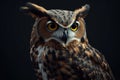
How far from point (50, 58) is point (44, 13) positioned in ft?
0.61

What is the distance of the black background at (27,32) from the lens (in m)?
2.04

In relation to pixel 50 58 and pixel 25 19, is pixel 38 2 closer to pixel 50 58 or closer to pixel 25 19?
pixel 25 19

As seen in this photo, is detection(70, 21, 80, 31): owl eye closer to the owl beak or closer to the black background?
the owl beak

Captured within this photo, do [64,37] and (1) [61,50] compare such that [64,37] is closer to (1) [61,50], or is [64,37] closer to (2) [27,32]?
(1) [61,50]

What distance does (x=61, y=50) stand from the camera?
5.62 ft

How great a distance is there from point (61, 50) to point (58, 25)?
0.42 feet

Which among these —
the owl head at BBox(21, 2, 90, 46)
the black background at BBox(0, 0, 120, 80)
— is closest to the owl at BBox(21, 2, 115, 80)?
the owl head at BBox(21, 2, 90, 46)

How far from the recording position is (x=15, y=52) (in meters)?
2.05

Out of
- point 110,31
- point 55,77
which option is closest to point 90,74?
point 55,77

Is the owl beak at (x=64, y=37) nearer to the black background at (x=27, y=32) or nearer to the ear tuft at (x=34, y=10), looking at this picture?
the ear tuft at (x=34, y=10)

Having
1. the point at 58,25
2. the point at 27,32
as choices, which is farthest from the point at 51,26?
the point at 27,32

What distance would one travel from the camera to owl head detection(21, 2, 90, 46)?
1.63 metres

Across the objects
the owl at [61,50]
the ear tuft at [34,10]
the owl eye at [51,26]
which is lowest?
the owl at [61,50]

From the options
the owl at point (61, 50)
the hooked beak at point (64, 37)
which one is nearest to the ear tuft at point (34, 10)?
the owl at point (61, 50)
